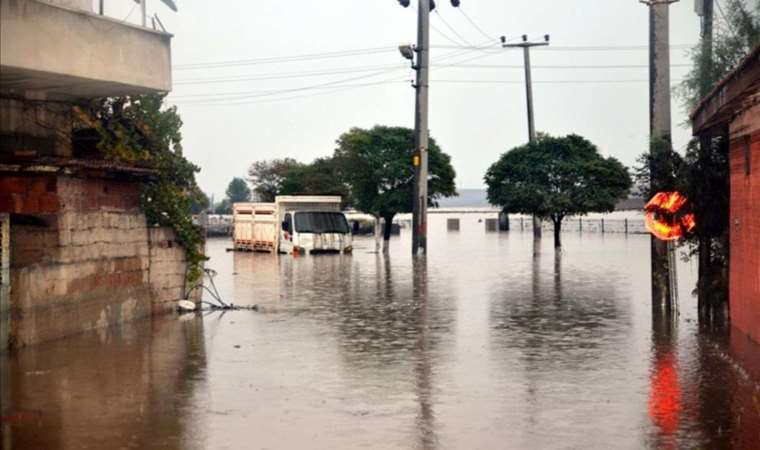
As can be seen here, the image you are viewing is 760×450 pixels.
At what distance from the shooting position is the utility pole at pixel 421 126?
4391 centimetres

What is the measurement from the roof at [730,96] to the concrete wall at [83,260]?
349 inches

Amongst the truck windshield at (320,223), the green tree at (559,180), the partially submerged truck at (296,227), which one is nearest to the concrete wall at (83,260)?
the partially submerged truck at (296,227)

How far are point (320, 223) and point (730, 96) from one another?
35.5 m

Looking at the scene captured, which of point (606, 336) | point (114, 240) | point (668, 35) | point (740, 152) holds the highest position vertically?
point (668, 35)

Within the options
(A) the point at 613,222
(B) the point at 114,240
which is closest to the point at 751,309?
(B) the point at 114,240

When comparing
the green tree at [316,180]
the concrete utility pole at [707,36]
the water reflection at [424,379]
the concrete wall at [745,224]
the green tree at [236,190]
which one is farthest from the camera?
the green tree at [236,190]

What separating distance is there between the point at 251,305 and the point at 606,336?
321 inches

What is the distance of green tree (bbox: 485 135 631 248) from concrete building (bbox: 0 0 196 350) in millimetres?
35389

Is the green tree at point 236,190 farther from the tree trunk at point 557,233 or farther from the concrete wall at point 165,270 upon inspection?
the concrete wall at point 165,270

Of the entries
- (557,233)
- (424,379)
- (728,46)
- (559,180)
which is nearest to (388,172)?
(559,180)

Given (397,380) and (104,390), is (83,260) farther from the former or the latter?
(397,380)

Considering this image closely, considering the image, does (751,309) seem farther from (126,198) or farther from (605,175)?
(605,175)

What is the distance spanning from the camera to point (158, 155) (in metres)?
19.8

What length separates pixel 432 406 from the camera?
10.8 m
